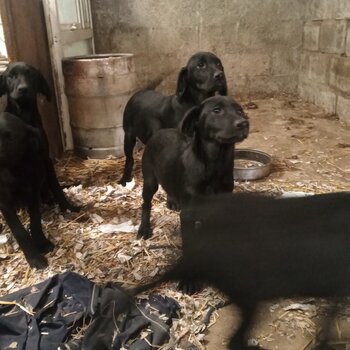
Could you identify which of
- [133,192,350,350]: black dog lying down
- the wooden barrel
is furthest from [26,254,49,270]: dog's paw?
the wooden barrel

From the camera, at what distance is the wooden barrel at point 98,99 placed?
182 inches

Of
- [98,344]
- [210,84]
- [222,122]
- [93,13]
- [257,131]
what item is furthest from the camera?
[93,13]

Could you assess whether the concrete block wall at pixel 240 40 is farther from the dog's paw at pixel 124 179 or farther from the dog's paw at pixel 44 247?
the dog's paw at pixel 44 247

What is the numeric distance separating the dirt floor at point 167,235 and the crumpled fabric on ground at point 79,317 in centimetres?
15

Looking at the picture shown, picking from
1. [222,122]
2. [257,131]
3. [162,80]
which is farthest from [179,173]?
[162,80]

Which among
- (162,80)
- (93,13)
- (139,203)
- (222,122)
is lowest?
(139,203)

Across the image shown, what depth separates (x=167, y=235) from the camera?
3164 millimetres

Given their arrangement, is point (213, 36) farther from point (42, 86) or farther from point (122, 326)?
point (122, 326)

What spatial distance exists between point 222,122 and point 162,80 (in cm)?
495

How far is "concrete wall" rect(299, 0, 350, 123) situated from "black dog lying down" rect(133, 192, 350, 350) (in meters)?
5.02

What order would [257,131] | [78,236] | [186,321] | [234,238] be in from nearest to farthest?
[234,238] → [186,321] → [78,236] → [257,131]

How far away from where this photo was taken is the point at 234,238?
A: 4.76 feet

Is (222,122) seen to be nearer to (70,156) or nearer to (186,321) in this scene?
(186,321)

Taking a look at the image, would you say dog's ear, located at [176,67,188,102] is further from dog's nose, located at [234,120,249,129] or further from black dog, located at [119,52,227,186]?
dog's nose, located at [234,120,249,129]
